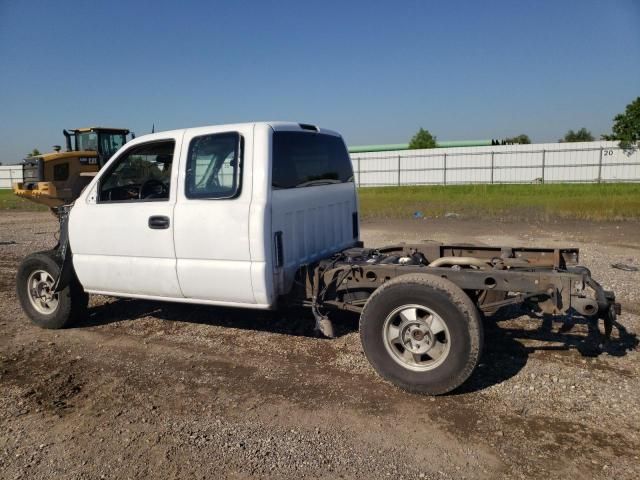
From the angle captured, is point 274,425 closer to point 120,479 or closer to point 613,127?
point 120,479

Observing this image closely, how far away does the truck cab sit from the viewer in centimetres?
443

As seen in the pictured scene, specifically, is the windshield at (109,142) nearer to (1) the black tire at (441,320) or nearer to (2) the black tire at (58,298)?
(2) the black tire at (58,298)

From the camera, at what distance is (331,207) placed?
5438 mm

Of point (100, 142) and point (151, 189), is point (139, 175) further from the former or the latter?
point (100, 142)

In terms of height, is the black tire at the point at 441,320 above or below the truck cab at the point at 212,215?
below

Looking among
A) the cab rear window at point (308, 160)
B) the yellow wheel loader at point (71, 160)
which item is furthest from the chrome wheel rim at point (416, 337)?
the yellow wheel loader at point (71, 160)

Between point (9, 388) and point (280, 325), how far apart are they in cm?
258

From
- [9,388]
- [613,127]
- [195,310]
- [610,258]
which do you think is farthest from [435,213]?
[613,127]

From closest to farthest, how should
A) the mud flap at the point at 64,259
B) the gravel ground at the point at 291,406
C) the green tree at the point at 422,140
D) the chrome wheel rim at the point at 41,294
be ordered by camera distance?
the gravel ground at the point at 291,406 → the mud flap at the point at 64,259 → the chrome wheel rim at the point at 41,294 → the green tree at the point at 422,140

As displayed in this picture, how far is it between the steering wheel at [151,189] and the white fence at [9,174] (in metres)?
51.8

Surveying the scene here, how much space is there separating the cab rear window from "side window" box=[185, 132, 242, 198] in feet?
1.13

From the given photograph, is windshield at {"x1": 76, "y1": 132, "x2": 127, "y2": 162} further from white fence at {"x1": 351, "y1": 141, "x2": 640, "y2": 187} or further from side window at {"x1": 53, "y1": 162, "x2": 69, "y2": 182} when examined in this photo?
white fence at {"x1": 351, "y1": 141, "x2": 640, "y2": 187}

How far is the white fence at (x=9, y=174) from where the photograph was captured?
49656 mm

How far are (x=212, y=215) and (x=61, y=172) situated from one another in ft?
41.7
